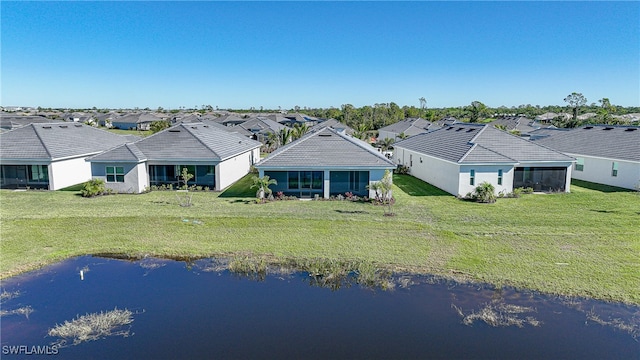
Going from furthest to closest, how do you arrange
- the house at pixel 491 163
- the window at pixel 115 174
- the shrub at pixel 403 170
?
the shrub at pixel 403 170, the window at pixel 115 174, the house at pixel 491 163

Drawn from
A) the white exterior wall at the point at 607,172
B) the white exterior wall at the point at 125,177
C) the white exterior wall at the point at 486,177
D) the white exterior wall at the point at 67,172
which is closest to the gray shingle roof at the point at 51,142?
the white exterior wall at the point at 67,172

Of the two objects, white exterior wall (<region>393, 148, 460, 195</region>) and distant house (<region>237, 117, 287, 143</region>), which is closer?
white exterior wall (<region>393, 148, 460, 195</region>)

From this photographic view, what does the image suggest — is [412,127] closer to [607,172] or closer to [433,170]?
[433,170]

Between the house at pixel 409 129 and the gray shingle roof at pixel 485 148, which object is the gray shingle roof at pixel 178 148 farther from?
the house at pixel 409 129

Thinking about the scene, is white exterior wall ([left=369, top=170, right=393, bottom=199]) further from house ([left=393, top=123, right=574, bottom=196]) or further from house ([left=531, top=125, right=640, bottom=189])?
house ([left=531, top=125, right=640, bottom=189])

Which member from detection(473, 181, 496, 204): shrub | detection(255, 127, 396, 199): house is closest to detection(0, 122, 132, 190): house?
detection(255, 127, 396, 199): house

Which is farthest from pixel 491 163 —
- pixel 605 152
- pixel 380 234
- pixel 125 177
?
pixel 125 177
